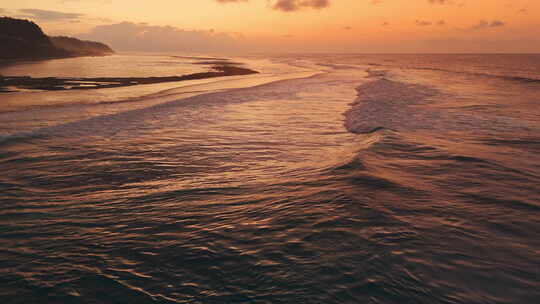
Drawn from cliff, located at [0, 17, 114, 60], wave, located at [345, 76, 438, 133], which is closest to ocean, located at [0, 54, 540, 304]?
wave, located at [345, 76, 438, 133]

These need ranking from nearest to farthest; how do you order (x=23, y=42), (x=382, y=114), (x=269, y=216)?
(x=269, y=216)
(x=382, y=114)
(x=23, y=42)

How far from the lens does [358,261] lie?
4621 millimetres

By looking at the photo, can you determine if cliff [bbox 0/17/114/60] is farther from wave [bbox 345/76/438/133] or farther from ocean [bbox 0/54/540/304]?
ocean [bbox 0/54/540/304]

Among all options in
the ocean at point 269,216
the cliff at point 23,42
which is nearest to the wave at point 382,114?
the ocean at point 269,216

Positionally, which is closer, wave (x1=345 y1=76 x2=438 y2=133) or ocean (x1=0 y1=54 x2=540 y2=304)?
ocean (x1=0 y1=54 x2=540 y2=304)

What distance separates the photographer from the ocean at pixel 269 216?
416cm

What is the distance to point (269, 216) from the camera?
6059 millimetres

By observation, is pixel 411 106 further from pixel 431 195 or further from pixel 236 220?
pixel 236 220

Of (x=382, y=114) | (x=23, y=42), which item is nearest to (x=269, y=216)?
Answer: (x=382, y=114)

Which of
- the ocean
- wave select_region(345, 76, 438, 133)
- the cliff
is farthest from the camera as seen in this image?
the cliff

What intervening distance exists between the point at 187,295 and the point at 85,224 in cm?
288

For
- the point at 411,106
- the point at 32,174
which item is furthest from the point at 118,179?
the point at 411,106

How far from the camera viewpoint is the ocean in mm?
4160

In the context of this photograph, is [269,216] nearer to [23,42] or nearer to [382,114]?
[382,114]
